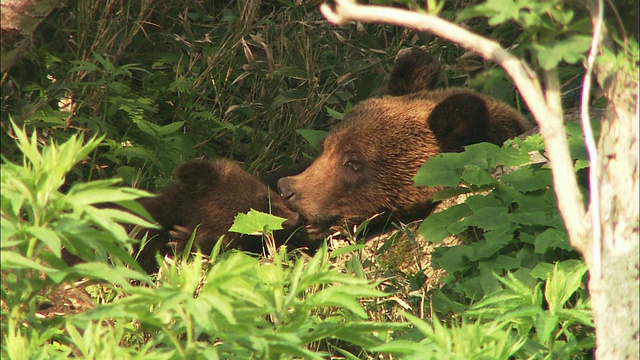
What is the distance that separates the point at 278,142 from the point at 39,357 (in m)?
4.06

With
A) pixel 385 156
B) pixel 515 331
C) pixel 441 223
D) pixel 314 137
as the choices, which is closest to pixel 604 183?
pixel 515 331

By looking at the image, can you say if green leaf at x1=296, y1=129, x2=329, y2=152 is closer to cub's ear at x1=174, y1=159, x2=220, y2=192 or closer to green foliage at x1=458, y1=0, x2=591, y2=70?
cub's ear at x1=174, y1=159, x2=220, y2=192

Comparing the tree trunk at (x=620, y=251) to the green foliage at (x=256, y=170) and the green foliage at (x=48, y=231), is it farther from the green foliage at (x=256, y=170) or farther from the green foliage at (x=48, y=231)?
the green foliage at (x=48, y=231)

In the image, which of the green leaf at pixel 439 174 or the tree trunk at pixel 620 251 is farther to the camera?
the green leaf at pixel 439 174

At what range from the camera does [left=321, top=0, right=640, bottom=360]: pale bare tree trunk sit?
2504mm

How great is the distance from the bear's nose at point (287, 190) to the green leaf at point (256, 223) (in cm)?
68

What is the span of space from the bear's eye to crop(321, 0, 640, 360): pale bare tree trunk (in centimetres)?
258

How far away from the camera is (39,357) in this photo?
2465mm

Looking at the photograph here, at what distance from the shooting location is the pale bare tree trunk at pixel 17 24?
3.39 metres

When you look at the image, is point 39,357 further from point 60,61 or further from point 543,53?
point 60,61

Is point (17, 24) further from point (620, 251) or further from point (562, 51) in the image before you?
point (620, 251)

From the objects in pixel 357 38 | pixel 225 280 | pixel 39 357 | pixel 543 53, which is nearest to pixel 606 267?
pixel 543 53

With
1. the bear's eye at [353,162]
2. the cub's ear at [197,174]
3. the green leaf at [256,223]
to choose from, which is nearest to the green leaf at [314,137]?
the bear's eye at [353,162]

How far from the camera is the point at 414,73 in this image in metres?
5.69
